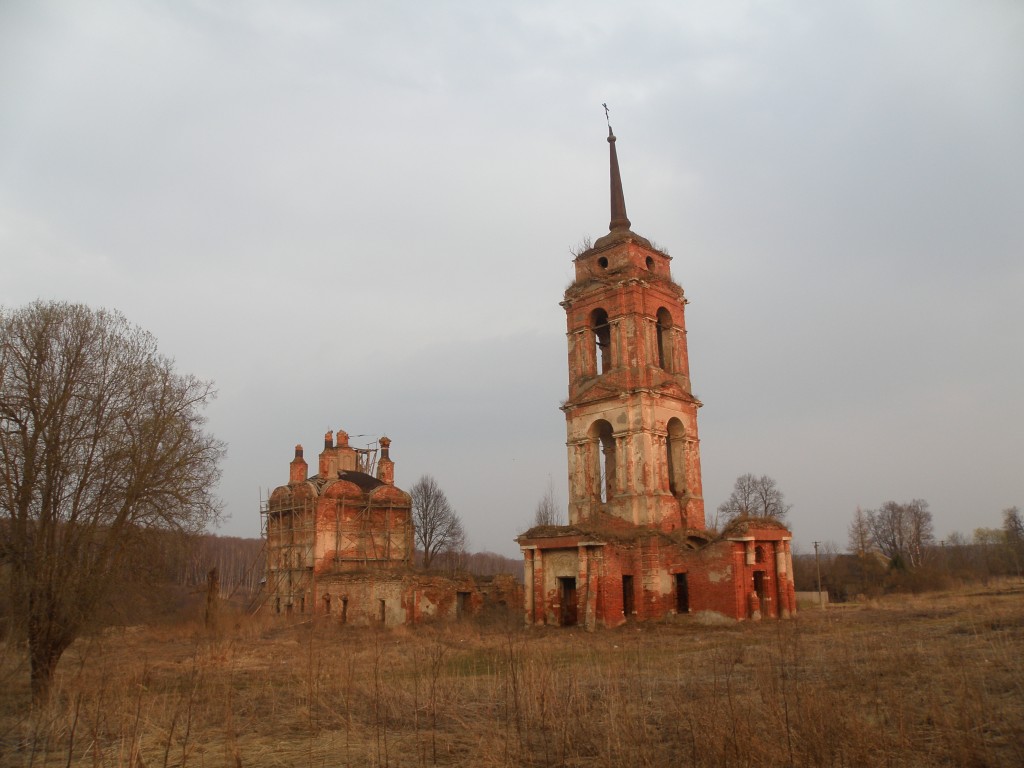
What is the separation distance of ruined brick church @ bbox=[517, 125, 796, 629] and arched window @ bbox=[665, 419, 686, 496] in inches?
1.6

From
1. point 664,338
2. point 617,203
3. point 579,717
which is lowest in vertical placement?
point 579,717

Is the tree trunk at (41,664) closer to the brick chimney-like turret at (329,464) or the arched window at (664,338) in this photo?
the arched window at (664,338)

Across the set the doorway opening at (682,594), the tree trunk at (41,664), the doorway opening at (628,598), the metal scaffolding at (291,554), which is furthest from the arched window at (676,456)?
the tree trunk at (41,664)

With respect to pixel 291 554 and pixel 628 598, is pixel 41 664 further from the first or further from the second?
pixel 291 554

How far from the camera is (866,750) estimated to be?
195 inches

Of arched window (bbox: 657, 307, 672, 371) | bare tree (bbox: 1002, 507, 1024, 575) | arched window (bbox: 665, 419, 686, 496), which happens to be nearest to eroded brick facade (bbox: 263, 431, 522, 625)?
arched window (bbox: 665, 419, 686, 496)

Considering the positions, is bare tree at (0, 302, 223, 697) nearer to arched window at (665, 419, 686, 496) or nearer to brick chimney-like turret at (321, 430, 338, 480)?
arched window at (665, 419, 686, 496)

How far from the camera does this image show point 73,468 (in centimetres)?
1073

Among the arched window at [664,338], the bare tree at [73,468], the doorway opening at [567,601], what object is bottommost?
the doorway opening at [567,601]

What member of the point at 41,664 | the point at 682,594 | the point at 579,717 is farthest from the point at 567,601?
the point at 579,717

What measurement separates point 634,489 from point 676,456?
2.68m

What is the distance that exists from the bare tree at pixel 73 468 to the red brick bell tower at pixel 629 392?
14.7 m

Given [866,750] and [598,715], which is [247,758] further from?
[866,750]

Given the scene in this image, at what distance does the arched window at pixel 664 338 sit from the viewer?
25.7 meters
